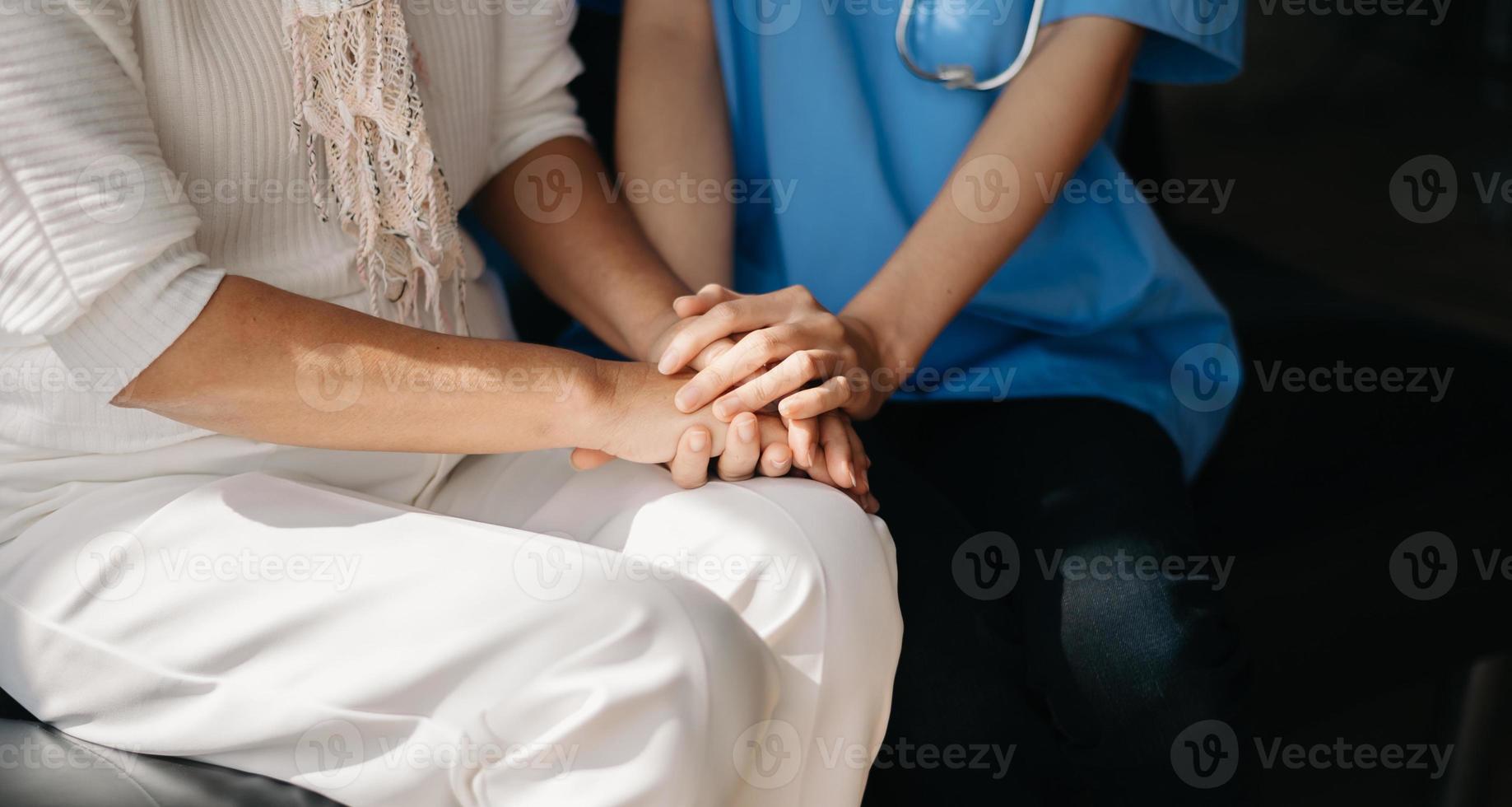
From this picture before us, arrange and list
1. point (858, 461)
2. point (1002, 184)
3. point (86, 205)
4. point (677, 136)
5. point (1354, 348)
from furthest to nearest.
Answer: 1. point (1354, 348)
2. point (677, 136)
3. point (1002, 184)
4. point (858, 461)
5. point (86, 205)

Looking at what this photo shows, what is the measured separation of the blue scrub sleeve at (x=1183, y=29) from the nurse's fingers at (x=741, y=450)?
0.51 m

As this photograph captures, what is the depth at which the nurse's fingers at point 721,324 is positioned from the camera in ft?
3.25

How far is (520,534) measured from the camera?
2.80 feet

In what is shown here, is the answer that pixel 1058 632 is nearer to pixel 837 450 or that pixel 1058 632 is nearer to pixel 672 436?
pixel 837 450

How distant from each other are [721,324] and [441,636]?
34 cm

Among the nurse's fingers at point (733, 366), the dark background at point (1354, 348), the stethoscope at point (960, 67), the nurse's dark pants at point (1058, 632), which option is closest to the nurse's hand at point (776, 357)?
the nurse's fingers at point (733, 366)

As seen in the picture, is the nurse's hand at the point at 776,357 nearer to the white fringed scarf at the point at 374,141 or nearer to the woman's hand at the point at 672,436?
the woman's hand at the point at 672,436

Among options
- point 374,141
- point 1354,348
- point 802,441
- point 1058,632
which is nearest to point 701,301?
point 802,441

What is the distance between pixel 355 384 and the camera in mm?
870

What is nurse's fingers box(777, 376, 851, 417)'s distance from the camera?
3.19 feet

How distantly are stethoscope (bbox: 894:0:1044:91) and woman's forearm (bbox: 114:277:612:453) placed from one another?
47cm

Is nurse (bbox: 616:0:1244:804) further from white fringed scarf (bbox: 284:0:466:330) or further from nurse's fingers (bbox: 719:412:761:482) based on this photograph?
white fringed scarf (bbox: 284:0:466:330)

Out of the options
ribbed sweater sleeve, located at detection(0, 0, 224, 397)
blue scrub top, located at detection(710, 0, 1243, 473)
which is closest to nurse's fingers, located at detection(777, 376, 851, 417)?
blue scrub top, located at detection(710, 0, 1243, 473)

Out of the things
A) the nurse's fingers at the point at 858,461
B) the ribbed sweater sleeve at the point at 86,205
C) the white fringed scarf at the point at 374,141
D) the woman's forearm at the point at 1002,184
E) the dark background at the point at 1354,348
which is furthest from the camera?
the dark background at the point at 1354,348
